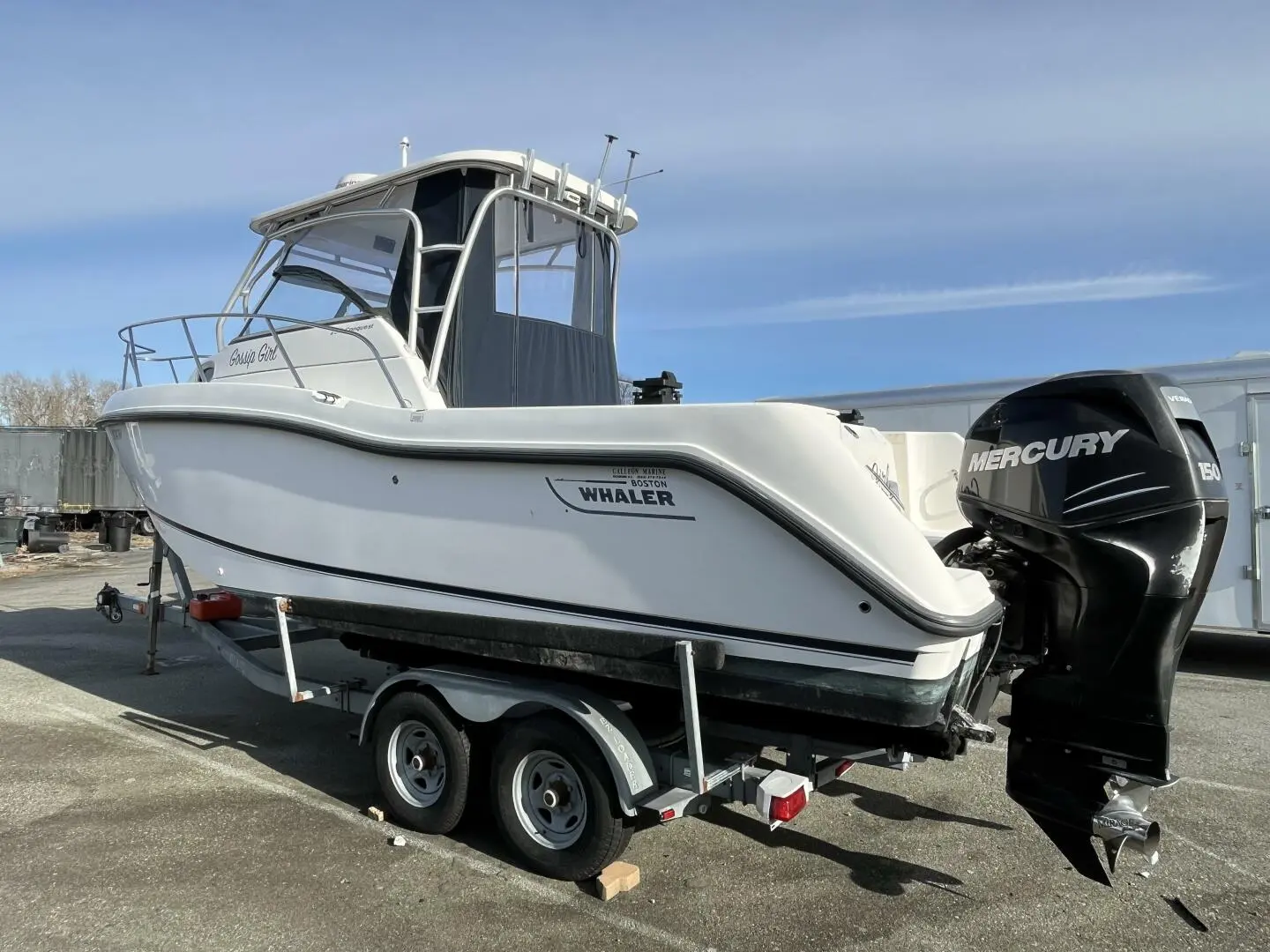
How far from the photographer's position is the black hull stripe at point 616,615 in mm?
2814

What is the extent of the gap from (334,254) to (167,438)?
55.7 inches

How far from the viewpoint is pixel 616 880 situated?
3340 mm

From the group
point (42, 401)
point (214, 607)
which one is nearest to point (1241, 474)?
point (214, 607)

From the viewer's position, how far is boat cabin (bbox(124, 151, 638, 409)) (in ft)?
14.2

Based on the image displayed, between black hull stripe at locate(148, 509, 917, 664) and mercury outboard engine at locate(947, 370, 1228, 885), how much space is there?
658 mm

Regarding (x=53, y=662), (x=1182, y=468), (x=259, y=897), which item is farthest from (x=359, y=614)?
(x=53, y=662)

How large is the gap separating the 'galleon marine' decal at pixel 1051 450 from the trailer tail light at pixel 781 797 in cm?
138

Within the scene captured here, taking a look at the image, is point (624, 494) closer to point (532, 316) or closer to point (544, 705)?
point (544, 705)

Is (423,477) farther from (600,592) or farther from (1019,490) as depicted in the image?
(1019,490)

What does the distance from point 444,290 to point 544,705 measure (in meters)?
2.15

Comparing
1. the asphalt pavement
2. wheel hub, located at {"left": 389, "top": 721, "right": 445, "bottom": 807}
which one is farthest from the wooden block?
wheel hub, located at {"left": 389, "top": 721, "right": 445, "bottom": 807}

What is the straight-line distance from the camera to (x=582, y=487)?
129 inches

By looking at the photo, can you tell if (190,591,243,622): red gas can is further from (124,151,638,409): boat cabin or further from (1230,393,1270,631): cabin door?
(1230,393,1270,631): cabin door

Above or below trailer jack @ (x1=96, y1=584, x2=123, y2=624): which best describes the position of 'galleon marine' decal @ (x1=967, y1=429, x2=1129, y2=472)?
above
